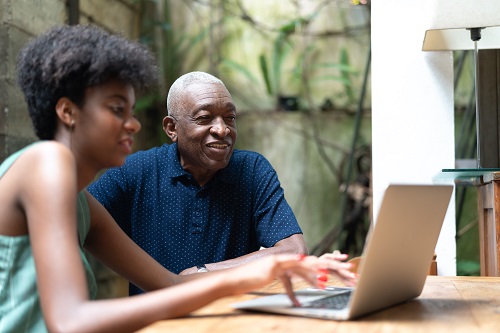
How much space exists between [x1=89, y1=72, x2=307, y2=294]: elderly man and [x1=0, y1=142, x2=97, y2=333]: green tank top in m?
0.97

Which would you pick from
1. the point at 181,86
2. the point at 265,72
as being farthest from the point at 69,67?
the point at 265,72

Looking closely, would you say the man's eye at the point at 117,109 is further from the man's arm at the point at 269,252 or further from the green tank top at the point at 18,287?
the man's arm at the point at 269,252

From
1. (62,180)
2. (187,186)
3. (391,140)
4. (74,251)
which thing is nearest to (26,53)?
(62,180)

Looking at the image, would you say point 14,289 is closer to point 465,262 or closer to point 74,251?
point 74,251

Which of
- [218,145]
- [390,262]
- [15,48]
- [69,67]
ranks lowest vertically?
[390,262]

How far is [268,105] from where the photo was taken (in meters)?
5.02

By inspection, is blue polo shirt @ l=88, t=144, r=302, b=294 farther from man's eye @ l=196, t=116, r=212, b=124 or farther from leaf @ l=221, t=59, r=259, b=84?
leaf @ l=221, t=59, r=259, b=84

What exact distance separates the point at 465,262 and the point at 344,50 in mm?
1593

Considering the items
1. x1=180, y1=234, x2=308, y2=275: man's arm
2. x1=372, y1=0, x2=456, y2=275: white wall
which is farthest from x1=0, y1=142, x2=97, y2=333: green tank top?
x1=372, y1=0, x2=456, y2=275: white wall

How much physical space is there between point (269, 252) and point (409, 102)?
116 cm

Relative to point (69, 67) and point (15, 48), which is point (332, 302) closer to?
point (69, 67)

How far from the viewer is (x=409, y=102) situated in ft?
9.80

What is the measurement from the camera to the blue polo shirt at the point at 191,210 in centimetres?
225

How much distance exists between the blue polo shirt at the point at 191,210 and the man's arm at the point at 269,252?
0.08 feet
